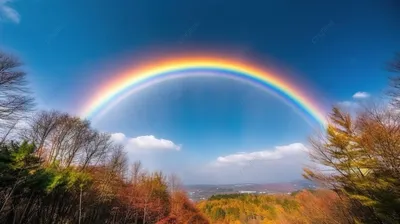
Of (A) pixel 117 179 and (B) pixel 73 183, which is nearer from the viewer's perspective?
(B) pixel 73 183

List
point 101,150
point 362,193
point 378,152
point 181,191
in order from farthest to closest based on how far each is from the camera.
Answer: point 181,191 < point 101,150 < point 362,193 < point 378,152

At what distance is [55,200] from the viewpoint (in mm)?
16938

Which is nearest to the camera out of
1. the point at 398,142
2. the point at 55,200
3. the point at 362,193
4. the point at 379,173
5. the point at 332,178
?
the point at 398,142

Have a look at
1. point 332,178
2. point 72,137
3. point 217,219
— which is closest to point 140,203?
point 72,137

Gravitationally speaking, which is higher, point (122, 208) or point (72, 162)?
point (72, 162)

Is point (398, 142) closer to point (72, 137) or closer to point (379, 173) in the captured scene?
point (379, 173)

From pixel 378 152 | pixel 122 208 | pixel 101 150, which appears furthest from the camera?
pixel 101 150

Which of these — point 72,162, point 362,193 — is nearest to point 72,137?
point 72,162

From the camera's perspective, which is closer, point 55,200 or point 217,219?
point 55,200

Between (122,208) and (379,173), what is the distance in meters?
27.9

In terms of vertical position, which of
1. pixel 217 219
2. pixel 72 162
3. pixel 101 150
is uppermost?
pixel 101 150

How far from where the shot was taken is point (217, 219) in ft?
A: 293

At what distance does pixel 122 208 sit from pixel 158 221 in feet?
19.7

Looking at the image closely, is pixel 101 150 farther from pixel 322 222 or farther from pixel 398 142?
pixel 398 142
